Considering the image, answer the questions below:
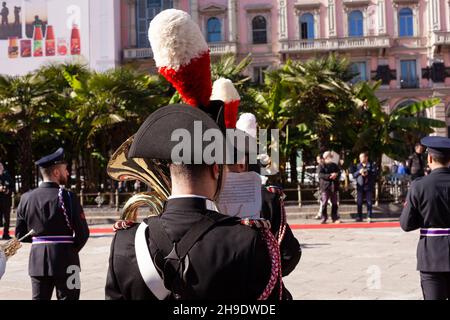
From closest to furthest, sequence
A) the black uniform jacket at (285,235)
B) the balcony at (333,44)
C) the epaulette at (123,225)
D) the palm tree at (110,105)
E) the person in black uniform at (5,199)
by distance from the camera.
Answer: the epaulette at (123,225), the black uniform jacket at (285,235), the person in black uniform at (5,199), the palm tree at (110,105), the balcony at (333,44)

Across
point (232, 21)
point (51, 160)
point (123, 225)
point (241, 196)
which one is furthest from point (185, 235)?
point (232, 21)

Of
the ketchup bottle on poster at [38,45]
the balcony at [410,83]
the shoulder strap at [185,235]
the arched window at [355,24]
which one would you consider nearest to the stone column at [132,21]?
the ketchup bottle on poster at [38,45]

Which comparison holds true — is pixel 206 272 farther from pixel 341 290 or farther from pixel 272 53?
pixel 272 53

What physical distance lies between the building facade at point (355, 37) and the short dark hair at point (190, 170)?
3457cm

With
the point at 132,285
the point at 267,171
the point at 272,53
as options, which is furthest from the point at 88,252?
the point at 272,53

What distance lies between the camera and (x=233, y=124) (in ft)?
10.1

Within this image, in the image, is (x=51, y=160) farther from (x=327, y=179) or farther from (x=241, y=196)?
(x=327, y=179)

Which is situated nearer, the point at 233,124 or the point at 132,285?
the point at 132,285

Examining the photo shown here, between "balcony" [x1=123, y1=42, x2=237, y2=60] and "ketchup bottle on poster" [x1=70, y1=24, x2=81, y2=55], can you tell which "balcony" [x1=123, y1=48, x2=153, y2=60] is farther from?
"ketchup bottle on poster" [x1=70, y1=24, x2=81, y2=55]

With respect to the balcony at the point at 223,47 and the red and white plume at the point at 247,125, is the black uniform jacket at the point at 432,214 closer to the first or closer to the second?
the red and white plume at the point at 247,125

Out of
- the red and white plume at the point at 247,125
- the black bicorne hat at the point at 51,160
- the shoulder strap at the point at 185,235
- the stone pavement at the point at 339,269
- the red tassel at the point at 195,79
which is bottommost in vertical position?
the stone pavement at the point at 339,269

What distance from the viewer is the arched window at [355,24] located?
119ft

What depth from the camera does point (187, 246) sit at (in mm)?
1938
